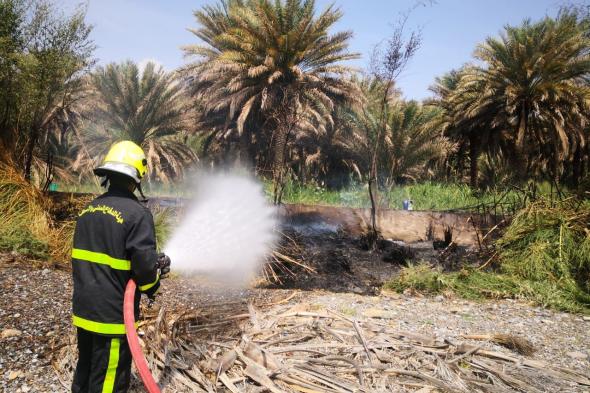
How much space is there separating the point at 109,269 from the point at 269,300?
3.83 meters

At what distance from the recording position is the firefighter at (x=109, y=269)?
8.83 feet

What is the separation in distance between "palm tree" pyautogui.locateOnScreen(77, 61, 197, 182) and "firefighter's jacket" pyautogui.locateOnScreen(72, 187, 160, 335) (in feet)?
68.6

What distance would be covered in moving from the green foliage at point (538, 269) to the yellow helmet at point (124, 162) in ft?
19.7

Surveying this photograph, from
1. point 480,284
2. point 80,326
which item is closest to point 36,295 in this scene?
point 80,326

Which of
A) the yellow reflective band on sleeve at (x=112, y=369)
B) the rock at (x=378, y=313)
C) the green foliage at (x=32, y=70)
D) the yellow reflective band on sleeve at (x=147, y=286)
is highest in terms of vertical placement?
the green foliage at (x=32, y=70)

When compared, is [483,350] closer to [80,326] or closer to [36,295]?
[80,326]

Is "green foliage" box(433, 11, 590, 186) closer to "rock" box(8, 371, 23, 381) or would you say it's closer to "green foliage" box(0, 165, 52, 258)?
"green foliage" box(0, 165, 52, 258)

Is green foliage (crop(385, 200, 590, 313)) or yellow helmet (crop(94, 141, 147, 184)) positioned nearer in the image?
yellow helmet (crop(94, 141, 147, 184))

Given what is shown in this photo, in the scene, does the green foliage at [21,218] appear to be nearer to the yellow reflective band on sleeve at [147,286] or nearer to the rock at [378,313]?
the rock at [378,313]

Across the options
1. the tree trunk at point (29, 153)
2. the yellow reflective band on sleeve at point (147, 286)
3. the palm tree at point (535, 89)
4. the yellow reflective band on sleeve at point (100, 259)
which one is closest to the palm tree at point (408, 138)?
the palm tree at point (535, 89)

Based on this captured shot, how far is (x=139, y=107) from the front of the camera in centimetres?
2345

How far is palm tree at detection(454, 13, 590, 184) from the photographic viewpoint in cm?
1351

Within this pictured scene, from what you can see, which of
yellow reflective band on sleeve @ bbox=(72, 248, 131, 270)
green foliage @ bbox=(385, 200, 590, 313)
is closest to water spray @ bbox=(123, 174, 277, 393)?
green foliage @ bbox=(385, 200, 590, 313)

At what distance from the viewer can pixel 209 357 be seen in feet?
12.7
